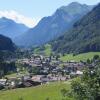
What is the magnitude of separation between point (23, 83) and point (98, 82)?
201 ft

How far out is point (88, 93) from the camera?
83875mm

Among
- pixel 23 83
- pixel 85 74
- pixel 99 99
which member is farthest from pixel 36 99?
pixel 23 83

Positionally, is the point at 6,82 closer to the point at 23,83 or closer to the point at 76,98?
the point at 23,83

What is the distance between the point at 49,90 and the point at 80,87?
2663 centimetres

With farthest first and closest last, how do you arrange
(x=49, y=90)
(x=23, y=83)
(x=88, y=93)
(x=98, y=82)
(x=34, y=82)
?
(x=34, y=82) < (x=23, y=83) < (x=49, y=90) < (x=98, y=82) < (x=88, y=93)

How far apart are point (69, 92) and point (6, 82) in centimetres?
7587

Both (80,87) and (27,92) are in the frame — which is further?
(27,92)

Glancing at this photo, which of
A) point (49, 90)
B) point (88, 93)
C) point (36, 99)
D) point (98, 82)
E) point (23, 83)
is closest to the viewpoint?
point (88, 93)

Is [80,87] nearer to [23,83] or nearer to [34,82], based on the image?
[23,83]

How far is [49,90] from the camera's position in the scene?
113250mm

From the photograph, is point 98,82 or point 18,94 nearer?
point 98,82

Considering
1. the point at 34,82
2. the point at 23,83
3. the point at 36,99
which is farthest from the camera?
the point at 34,82

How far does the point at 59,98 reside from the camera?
9794cm


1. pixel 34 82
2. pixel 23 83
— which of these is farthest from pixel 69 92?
pixel 34 82
